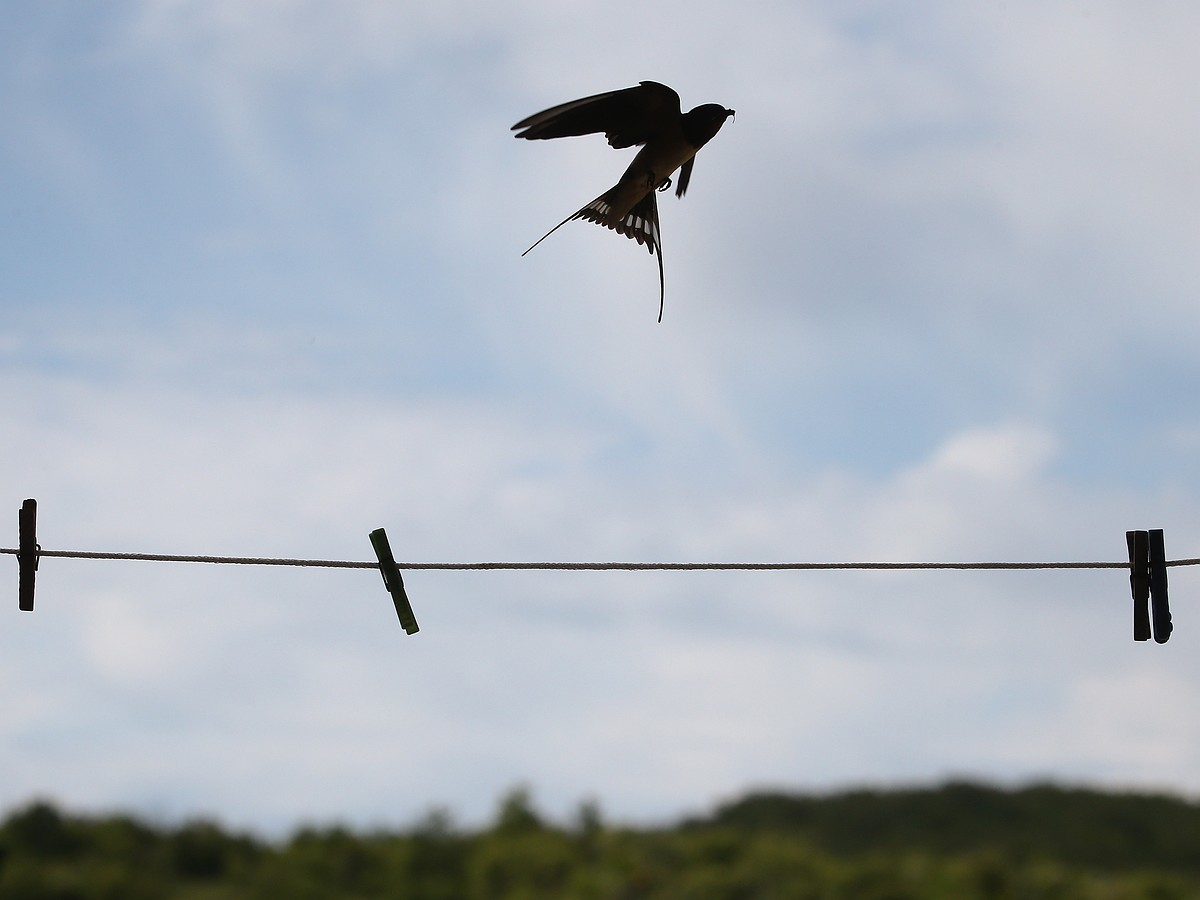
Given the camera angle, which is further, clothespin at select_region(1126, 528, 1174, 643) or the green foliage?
the green foliage

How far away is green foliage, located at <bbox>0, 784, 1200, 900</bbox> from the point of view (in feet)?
89.6

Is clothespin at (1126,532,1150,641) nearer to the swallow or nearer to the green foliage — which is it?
the swallow

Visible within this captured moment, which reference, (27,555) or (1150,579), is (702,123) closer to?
(1150,579)

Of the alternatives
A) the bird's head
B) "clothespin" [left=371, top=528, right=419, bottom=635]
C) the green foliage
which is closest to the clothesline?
"clothespin" [left=371, top=528, right=419, bottom=635]

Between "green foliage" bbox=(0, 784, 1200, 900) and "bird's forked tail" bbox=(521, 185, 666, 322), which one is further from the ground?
"bird's forked tail" bbox=(521, 185, 666, 322)

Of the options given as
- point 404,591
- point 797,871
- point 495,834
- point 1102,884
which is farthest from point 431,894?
point 404,591

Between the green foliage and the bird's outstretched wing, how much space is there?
24093 millimetres

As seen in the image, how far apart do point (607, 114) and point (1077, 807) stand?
96.5ft

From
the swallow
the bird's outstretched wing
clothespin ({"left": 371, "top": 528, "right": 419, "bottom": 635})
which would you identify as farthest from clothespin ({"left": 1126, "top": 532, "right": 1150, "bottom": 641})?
clothespin ({"left": 371, "top": 528, "right": 419, "bottom": 635})

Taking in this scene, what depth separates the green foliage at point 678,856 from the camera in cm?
2731

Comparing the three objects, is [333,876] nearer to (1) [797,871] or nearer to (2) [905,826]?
(1) [797,871]

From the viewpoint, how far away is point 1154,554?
4.66 meters

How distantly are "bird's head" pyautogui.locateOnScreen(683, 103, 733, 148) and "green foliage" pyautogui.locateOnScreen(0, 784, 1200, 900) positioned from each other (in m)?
24.1

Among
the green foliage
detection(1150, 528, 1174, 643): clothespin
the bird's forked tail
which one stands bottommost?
the green foliage
